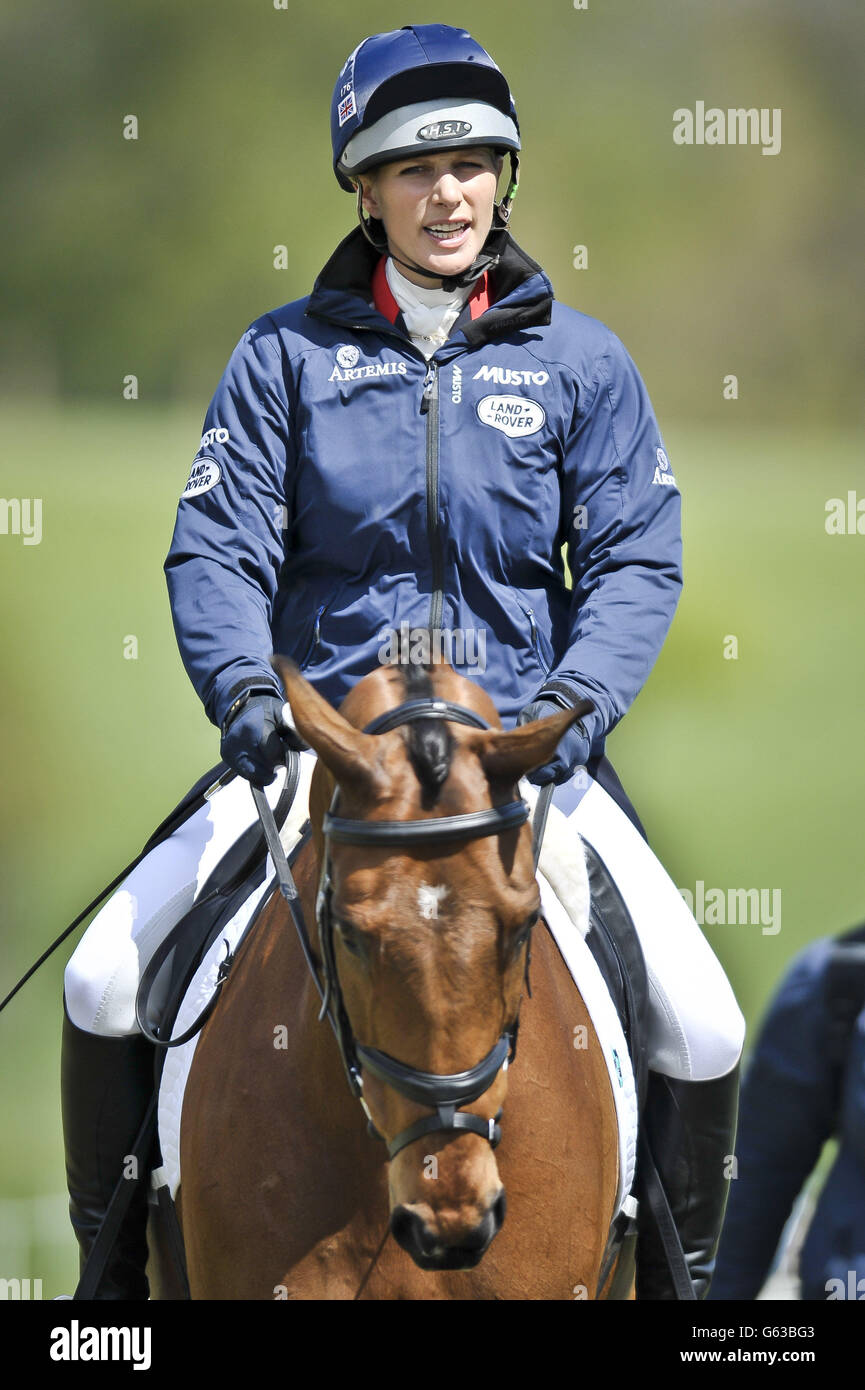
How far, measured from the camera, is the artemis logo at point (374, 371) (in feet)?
10.6

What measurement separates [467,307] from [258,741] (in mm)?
1333

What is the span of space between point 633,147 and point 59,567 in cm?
542

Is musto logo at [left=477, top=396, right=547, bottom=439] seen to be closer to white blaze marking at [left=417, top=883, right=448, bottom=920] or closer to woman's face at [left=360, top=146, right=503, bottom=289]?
woman's face at [left=360, top=146, right=503, bottom=289]

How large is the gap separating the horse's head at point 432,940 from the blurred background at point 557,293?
7.37m

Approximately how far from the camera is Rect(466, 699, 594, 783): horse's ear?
2166 mm

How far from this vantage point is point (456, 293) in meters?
3.36

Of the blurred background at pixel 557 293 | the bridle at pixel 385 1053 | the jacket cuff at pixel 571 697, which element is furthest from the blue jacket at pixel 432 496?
the blurred background at pixel 557 293

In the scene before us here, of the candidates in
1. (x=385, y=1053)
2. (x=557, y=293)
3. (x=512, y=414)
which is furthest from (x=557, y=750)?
(x=557, y=293)

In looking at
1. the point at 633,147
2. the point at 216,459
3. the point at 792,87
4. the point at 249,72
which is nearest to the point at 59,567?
the point at 249,72

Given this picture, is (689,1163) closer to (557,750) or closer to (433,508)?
(557,750)

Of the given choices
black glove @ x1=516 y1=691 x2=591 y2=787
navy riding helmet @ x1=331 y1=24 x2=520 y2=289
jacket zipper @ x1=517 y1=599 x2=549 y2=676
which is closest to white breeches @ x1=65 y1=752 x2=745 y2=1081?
jacket zipper @ x1=517 y1=599 x2=549 y2=676

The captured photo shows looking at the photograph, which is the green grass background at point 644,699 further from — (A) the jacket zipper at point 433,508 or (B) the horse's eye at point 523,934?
(B) the horse's eye at point 523,934

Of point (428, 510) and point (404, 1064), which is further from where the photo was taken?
point (428, 510)

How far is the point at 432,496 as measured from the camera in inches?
123
